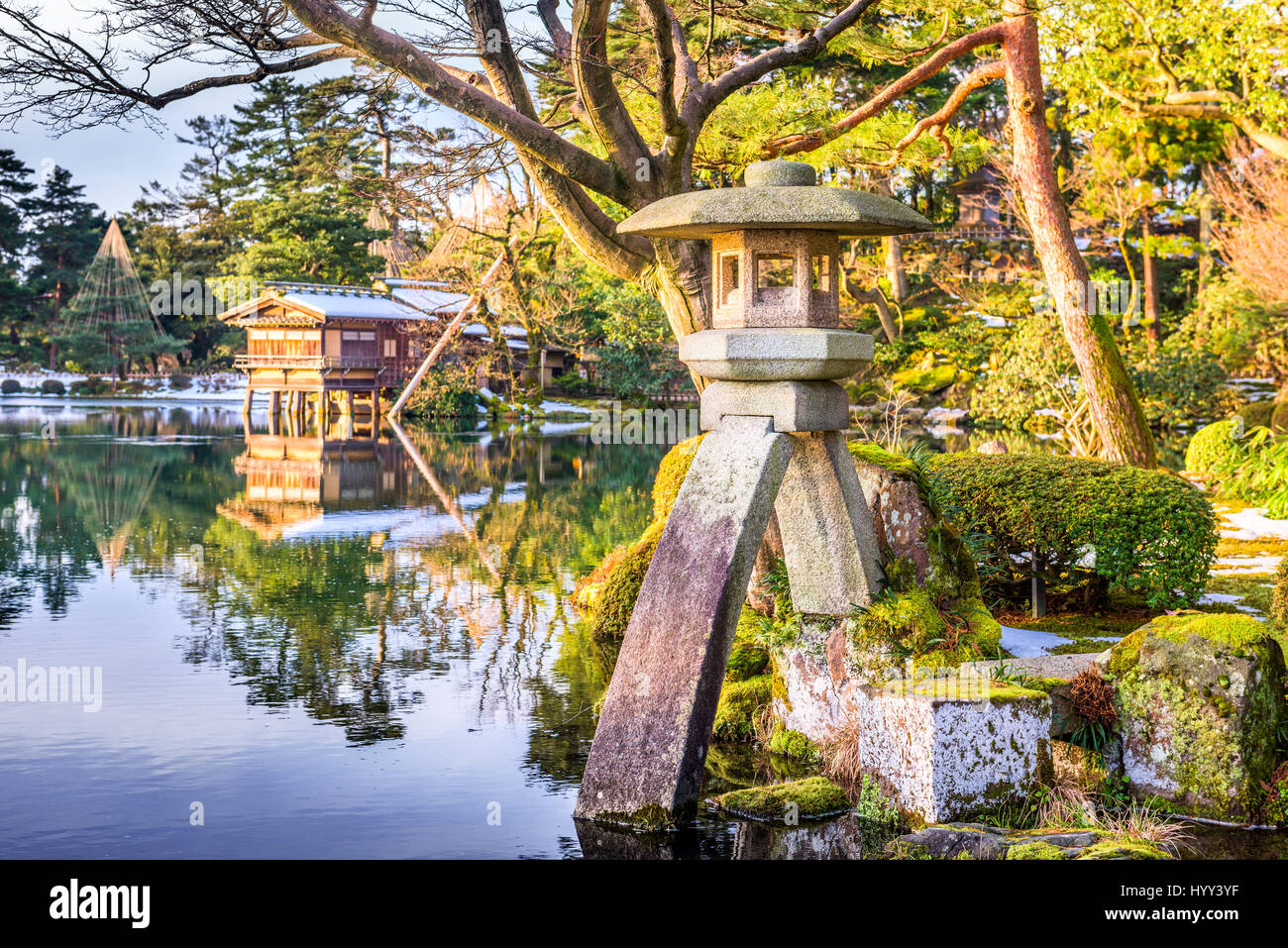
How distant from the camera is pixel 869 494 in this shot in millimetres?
7453

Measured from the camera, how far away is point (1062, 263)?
44.4ft

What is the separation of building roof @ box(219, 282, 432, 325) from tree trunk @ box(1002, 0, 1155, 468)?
24.8 m

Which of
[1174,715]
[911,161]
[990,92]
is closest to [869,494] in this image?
[1174,715]

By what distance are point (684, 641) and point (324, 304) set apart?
109ft

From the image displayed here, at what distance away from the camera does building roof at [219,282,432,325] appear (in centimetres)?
3669

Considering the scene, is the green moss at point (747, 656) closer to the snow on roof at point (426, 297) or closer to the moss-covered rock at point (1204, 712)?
the moss-covered rock at point (1204, 712)

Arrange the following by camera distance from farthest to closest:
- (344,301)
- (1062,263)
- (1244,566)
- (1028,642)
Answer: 1. (344,301)
2. (1062,263)
3. (1244,566)
4. (1028,642)

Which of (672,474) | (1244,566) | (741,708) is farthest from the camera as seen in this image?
(1244,566)

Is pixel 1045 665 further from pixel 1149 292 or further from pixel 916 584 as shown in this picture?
pixel 1149 292

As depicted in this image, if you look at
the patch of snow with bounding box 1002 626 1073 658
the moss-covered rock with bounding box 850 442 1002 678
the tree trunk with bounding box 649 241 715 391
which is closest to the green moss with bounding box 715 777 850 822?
the moss-covered rock with bounding box 850 442 1002 678

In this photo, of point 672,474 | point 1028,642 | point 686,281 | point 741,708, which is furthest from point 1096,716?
point 686,281

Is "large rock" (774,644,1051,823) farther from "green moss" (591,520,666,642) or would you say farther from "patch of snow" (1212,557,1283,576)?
"patch of snow" (1212,557,1283,576)

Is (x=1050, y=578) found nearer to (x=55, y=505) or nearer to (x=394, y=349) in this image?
(x=55, y=505)
